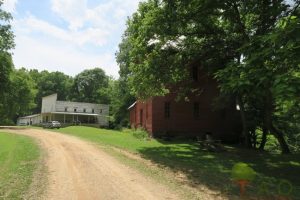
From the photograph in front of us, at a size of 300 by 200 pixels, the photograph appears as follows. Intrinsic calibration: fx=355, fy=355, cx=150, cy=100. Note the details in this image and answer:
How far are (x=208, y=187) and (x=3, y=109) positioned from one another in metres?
59.0

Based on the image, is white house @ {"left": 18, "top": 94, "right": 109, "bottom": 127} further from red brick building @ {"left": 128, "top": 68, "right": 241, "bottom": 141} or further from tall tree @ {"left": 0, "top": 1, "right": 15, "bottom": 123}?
red brick building @ {"left": 128, "top": 68, "right": 241, "bottom": 141}

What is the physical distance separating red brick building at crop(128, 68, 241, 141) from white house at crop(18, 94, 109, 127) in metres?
43.3

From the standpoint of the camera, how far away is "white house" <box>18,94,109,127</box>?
75.6m

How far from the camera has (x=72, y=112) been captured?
7675 centimetres

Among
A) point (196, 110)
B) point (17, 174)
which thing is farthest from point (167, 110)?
point (17, 174)

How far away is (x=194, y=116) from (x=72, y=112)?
1884 inches

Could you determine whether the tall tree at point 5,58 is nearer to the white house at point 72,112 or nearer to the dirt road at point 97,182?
the white house at point 72,112

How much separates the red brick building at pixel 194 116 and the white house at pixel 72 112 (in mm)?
43322

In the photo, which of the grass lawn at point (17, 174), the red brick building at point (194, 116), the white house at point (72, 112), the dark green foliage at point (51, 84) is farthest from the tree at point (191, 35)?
the dark green foliage at point (51, 84)

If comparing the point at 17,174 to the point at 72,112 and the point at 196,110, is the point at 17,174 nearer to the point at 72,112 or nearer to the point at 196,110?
the point at 196,110

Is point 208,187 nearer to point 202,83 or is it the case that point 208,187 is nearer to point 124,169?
point 124,169

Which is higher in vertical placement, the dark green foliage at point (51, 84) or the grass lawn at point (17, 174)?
the dark green foliage at point (51, 84)

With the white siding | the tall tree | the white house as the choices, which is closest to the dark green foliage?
the white siding

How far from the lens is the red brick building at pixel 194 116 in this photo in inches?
1276
